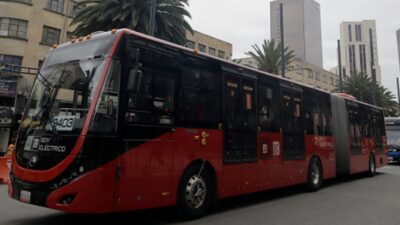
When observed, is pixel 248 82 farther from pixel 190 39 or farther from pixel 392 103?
pixel 392 103

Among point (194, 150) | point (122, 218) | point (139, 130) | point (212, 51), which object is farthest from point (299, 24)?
point (139, 130)

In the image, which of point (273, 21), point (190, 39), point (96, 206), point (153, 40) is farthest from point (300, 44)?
point (96, 206)

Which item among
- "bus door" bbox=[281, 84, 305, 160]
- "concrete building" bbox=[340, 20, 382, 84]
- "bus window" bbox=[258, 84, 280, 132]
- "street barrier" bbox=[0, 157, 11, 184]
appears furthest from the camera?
"concrete building" bbox=[340, 20, 382, 84]

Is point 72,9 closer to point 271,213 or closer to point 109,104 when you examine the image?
point 109,104

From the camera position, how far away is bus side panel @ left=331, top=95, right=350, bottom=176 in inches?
560

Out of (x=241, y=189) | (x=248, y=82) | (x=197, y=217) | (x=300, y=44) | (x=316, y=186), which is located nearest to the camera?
(x=197, y=217)

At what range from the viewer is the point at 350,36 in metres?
46.4

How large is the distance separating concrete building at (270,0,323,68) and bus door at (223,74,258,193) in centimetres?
1775

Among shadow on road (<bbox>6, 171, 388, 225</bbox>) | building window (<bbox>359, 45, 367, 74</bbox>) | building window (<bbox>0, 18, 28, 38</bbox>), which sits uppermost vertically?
building window (<bbox>359, 45, 367, 74</bbox>)

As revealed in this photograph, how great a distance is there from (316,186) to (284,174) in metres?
2.33

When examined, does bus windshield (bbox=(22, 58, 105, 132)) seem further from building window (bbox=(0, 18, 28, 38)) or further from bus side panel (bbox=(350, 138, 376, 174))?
building window (bbox=(0, 18, 28, 38))

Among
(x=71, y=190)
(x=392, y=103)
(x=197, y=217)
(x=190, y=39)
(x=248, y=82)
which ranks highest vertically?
(x=190, y=39)

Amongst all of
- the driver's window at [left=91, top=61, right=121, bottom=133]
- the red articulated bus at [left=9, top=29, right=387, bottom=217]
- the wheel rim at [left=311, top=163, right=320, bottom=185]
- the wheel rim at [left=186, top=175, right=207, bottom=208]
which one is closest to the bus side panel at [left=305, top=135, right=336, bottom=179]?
the wheel rim at [left=311, top=163, right=320, bottom=185]

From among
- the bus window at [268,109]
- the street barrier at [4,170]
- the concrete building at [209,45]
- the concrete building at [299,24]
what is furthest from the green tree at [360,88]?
the street barrier at [4,170]
